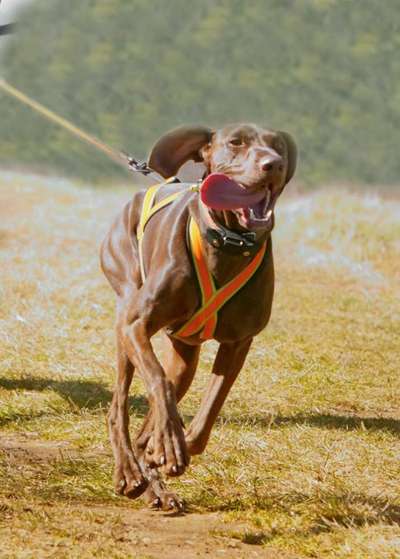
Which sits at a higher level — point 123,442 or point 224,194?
Answer: point 224,194

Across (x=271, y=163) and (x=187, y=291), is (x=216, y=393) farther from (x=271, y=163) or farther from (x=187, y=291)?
(x=271, y=163)

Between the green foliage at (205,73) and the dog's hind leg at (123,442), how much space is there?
562 inches

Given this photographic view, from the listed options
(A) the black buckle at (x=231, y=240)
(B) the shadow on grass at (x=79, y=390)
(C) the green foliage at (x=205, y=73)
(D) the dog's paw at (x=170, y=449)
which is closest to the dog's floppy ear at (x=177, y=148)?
(A) the black buckle at (x=231, y=240)

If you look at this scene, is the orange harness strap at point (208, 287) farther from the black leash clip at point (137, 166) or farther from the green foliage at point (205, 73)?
the green foliage at point (205, 73)

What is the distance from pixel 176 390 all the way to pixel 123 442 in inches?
17.2

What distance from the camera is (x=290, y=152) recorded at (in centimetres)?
415

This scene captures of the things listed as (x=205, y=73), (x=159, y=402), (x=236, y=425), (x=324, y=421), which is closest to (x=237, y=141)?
(x=159, y=402)

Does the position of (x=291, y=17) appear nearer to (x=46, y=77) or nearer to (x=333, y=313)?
(x=46, y=77)

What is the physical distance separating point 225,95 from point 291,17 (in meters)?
2.63

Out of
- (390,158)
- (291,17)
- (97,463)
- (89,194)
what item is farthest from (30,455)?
(291,17)

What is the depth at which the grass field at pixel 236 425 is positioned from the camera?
156 inches

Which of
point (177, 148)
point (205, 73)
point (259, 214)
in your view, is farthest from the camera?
point (205, 73)

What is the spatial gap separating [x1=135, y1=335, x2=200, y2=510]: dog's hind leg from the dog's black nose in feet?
3.71

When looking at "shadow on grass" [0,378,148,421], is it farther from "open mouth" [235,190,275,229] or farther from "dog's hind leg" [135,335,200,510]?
"open mouth" [235,190,275,229]
